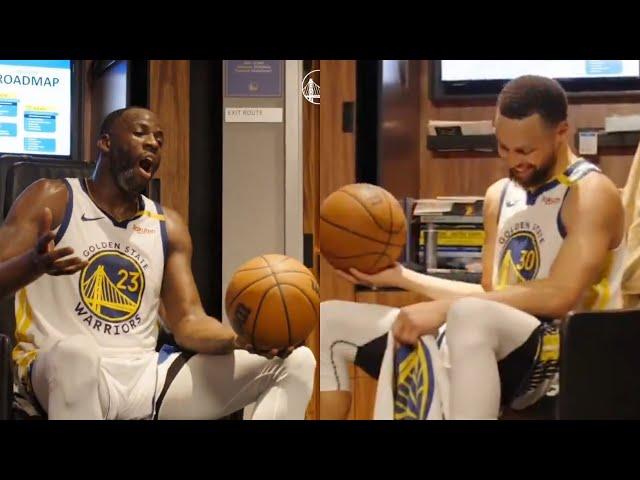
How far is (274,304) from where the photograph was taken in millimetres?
2248

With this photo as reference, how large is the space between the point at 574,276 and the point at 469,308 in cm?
27

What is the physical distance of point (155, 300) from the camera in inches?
95.2

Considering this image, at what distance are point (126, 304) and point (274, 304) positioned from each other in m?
0.41

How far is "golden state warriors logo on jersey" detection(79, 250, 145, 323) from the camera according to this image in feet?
7.74

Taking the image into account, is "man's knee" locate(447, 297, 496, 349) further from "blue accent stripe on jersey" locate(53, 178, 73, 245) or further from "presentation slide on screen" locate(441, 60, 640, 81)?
"blue accent stripe on jersey" locate(53, 178, 73, 245)

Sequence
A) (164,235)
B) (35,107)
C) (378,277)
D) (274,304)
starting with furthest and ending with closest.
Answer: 1. (35,107)
2. (164,235)
3. (378,277)
4. (274,304)

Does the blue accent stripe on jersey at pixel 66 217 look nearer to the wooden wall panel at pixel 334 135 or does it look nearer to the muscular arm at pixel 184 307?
the muscular arm at pixel 184 307

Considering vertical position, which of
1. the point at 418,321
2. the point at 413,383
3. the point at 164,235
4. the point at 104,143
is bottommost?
the point at 413,383

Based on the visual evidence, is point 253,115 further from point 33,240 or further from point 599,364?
point 599,364

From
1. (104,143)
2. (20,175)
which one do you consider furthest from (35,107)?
(104,143)

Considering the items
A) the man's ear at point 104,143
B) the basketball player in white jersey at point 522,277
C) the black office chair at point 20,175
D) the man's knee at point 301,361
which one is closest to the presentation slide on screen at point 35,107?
the black office chair at point 20,175

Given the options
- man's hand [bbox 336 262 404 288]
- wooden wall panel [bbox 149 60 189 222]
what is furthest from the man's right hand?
man's hand [bbox 336 262 404 288]
